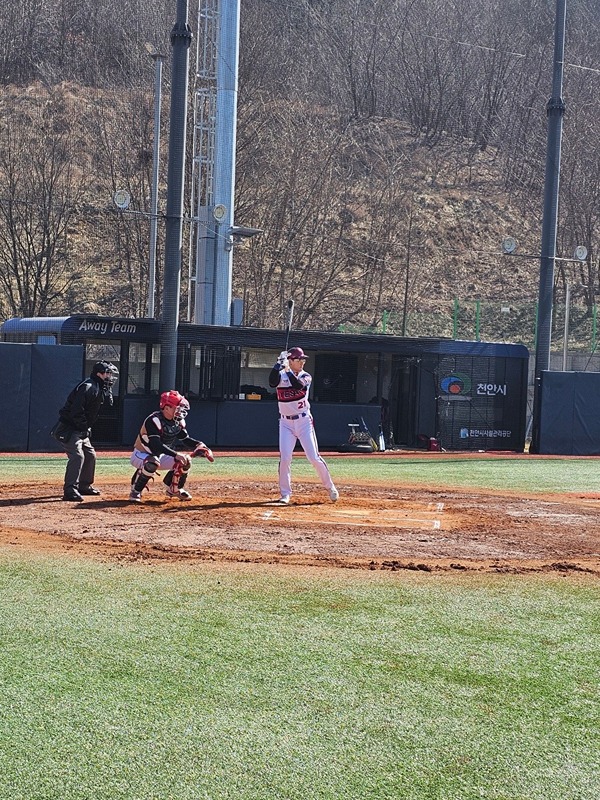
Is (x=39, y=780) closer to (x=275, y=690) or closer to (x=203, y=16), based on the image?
(x=275, y=690)

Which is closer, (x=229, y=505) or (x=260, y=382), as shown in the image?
(x=229, y=505)

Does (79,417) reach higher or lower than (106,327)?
lower

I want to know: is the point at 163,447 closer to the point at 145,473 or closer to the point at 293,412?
the point at 145,473

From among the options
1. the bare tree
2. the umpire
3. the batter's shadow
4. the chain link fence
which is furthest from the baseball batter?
the bare tree

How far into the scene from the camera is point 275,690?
496cm

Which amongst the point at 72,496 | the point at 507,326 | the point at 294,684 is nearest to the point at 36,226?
the point at 507,326

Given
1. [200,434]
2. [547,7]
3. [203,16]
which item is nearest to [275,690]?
[200,434]

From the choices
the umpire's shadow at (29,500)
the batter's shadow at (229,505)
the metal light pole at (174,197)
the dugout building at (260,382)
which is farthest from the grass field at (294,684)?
the metal light pole at (174,197)

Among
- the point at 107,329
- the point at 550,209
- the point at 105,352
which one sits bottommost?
the point at 105,352

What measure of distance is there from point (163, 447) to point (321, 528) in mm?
2340

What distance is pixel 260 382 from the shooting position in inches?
981

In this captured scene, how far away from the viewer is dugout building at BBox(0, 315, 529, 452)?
21.1m

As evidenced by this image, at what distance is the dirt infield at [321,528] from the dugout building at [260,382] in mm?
7371

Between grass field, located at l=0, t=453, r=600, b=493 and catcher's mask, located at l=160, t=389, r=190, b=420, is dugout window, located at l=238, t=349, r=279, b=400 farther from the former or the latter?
catcher's mask, located at l=160, t=389, r=190, b=420
